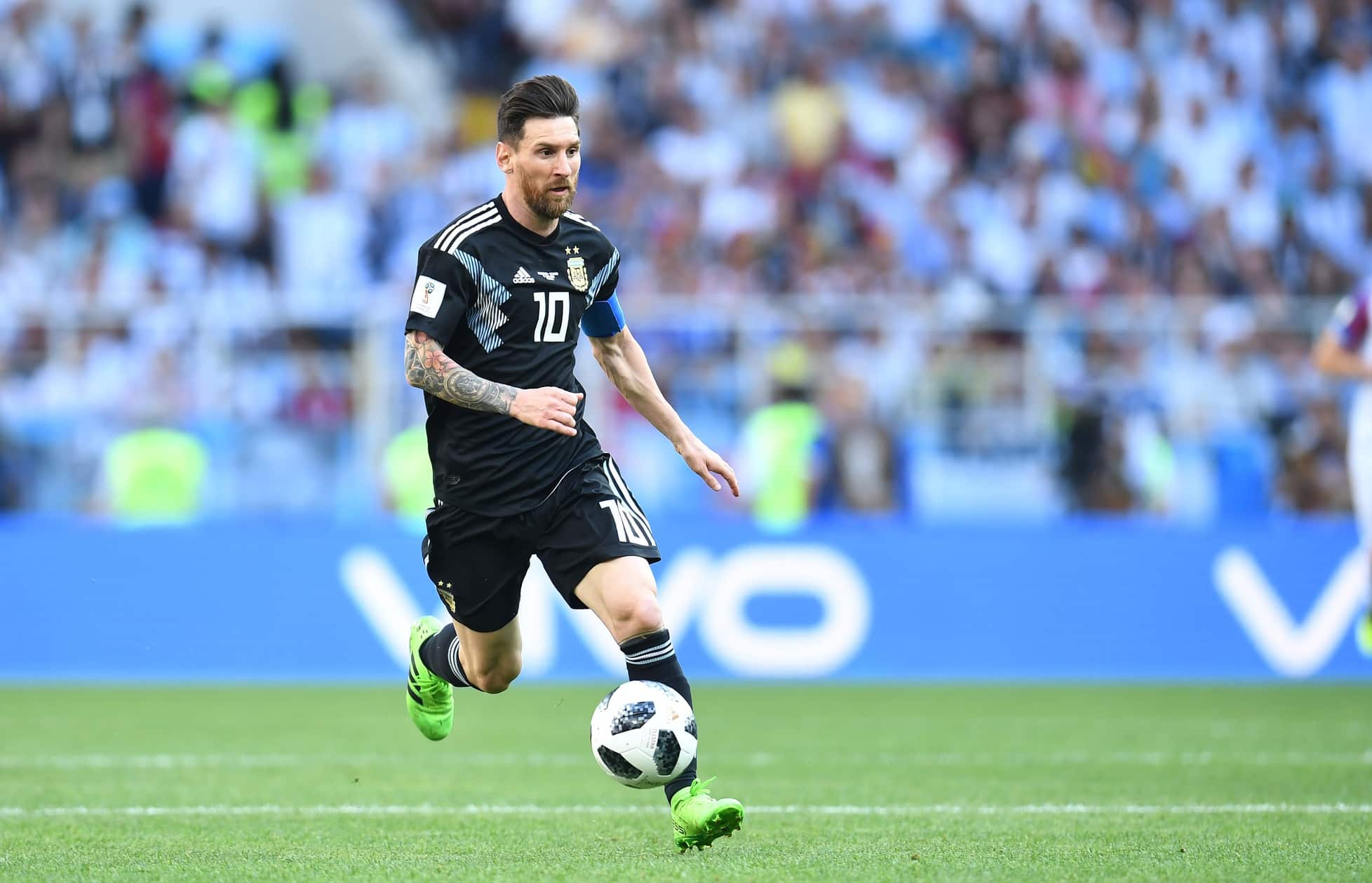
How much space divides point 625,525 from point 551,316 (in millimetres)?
698

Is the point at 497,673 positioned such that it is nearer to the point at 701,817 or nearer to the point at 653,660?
the point at 653,660

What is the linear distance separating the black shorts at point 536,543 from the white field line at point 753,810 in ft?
2.79

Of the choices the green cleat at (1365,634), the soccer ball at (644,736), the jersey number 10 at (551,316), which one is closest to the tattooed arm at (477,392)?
the jersey number 10 at (551,316)

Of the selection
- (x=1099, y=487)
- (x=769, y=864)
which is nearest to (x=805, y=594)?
(x=1099, y=487)

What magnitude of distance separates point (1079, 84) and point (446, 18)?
637 centimetres

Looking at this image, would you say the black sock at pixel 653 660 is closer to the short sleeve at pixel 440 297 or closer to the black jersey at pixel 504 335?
the black jersey at pixel 504 335

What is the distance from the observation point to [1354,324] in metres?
10.8

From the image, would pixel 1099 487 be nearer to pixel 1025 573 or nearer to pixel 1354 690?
pixel 1025 573

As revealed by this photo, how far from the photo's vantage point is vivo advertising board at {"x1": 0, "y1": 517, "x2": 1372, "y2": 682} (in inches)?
527

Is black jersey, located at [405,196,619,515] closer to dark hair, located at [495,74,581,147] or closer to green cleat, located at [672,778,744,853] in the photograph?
dark hair, located at [495,74,581,147]

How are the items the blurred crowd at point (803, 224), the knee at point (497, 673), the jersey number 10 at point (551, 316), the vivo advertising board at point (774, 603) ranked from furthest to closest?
the blurred crowd at point (803, 224), the vivo advertising board at point (774, 603), the knee at point (497, 673), the jersey number 10 at point (551, 316)

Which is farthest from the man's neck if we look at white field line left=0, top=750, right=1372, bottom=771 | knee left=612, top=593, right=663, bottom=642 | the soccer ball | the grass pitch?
white field line left=0, top=750, right=1372, bottom=771

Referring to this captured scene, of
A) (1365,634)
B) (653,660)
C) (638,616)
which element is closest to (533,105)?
(638,616)

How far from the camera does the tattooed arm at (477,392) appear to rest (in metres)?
5.74
